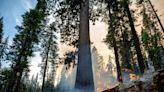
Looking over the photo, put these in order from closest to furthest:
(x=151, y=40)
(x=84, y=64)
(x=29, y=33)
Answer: (x=84, y=64), (x=29, y=33), (x=151, y=40)

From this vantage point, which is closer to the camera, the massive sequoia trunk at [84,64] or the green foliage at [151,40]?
the massive sequoia trunk at [84,64]

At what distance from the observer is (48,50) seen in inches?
1241

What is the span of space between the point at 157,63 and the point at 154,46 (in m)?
4.37

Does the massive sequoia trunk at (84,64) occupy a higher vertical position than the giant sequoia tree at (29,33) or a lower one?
lower

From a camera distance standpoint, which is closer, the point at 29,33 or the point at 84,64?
the point at 84,64

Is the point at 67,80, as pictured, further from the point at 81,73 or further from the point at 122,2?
the point at 81,73

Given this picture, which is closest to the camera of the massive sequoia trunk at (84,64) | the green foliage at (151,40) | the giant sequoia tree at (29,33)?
the massive sequoia trunk at (84,64)

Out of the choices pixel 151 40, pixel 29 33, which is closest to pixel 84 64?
pixel 29 33

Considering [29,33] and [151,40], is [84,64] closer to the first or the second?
[29,33]

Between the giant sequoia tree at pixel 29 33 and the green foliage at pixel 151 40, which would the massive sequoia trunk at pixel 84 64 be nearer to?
the giant sequoia tree at pixel 29 33

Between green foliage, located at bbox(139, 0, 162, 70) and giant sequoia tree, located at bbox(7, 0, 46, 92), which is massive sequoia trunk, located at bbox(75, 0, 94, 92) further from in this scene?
green foliage, located at bbox(139, 0, 162, 70)

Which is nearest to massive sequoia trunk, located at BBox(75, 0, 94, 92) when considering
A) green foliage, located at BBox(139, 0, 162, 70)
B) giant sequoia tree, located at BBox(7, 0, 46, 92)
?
giant sequoia tree, located at BBox(7, 0, 46, 92)

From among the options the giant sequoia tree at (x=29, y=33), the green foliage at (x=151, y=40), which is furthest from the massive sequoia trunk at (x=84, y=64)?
the green foliage at (x=151, y=40)

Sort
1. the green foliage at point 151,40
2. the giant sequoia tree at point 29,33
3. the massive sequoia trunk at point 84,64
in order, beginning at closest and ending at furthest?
1. the massive sequoia trunk at point 84,64
2. the giant sequoia tree at point 29,33
3. the green foliage at point 151,40
